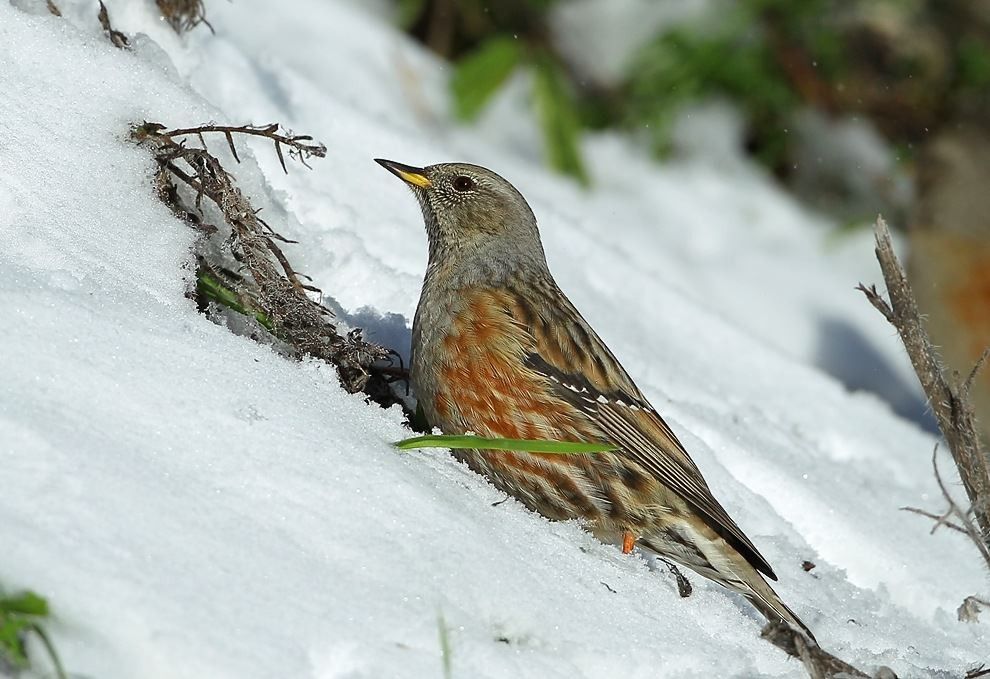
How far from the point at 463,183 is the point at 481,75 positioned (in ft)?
12.6

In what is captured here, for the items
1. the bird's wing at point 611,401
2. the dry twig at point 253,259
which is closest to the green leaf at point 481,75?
the bird's wing at point 611,401

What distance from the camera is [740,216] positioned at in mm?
8898

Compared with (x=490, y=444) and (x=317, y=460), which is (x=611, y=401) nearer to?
(x=490, y=444)

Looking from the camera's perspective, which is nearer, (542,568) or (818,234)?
(542,568)

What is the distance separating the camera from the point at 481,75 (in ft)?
27.0

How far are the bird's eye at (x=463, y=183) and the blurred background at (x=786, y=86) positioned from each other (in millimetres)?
3478

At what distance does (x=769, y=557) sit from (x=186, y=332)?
81.7 inches

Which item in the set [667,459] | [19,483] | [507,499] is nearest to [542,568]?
[507,499]

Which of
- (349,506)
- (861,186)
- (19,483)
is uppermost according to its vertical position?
(861,186)

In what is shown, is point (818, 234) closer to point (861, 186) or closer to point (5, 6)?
point (861, 186)

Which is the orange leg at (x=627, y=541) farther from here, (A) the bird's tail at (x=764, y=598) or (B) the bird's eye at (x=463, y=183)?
(B) the bird's eye at (x=463, y=183)

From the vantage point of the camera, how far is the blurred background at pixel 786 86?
823 centimetres

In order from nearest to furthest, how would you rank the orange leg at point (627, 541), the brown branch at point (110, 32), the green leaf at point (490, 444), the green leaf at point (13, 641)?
the green leaf at point (13, 641) → the green leaf at point (490, 444) → the orange leg at point (627, 541) → the brown branch at point (110, 32)

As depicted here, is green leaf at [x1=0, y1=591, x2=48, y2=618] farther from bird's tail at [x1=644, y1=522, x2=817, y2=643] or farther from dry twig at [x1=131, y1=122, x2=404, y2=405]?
bird's tail at [x1=644, y1=522, x2=817, y2=643]
